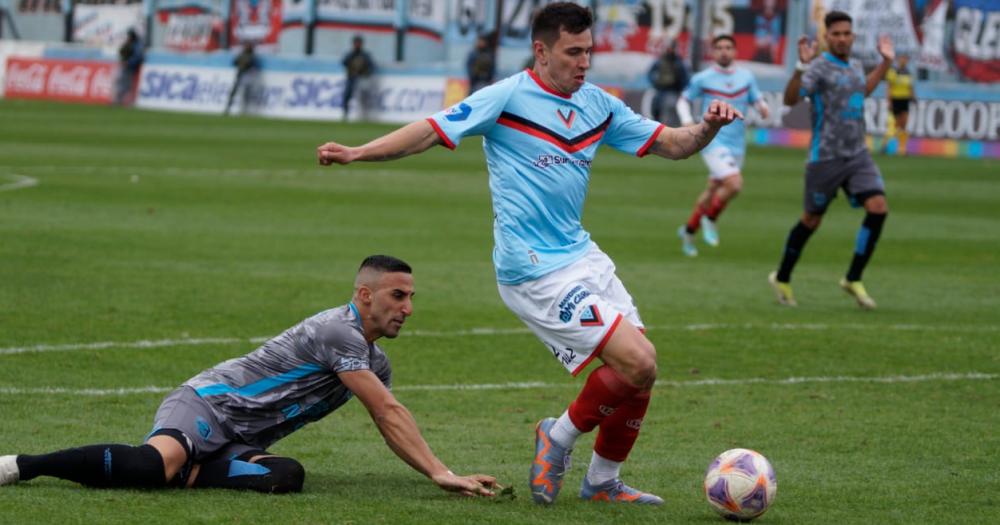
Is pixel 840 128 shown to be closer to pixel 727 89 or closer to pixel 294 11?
pixel 727 89

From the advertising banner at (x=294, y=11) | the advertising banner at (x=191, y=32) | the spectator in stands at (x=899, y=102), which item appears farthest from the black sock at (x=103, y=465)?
the advertising banner at (x=191, y=32)

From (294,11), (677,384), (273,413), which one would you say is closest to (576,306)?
(273,413)

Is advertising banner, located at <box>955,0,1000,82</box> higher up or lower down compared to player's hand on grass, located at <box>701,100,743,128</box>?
lower down

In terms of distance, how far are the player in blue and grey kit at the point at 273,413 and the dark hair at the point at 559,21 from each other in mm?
1154

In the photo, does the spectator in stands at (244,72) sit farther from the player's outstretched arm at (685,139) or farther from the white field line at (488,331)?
the player's outstretched arm at (685,139)

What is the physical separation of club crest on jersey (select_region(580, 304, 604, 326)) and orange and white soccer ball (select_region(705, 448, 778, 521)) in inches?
30.3

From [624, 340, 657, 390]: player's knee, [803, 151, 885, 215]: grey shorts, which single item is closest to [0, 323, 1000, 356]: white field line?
[803, 151, 885, 215]: grey shorts

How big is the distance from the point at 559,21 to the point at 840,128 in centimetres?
700

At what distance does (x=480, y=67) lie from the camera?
137 feet

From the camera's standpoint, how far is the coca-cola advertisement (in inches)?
2025

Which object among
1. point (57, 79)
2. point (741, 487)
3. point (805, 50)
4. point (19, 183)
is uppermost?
point (805, 50)

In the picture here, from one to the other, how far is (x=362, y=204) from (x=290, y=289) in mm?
7938

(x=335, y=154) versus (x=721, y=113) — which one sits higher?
(x=721, y=113)

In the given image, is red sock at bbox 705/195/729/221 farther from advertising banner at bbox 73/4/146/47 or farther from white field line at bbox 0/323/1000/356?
advertising banner at bbox 73/4/146/47
